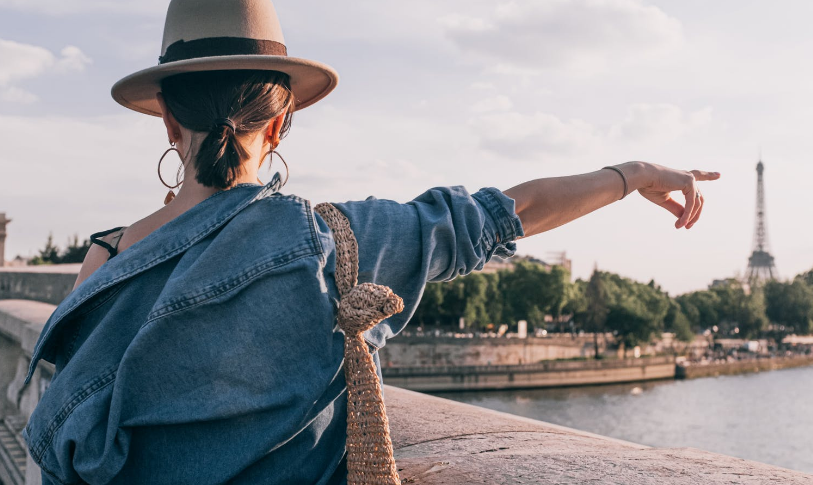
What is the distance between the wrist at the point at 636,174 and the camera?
147cm

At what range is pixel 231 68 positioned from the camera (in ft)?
3.99

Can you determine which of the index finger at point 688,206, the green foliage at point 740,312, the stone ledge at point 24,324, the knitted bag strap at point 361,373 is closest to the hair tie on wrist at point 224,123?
the knitted bag strap at point 361,373

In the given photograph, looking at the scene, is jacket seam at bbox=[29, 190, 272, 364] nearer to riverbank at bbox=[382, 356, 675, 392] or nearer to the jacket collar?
the jacket collar

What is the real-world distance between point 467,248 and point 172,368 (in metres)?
0.44

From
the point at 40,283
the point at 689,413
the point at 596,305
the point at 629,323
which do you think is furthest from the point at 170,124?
the point at 629,323

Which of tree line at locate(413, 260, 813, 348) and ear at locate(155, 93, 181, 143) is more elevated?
tree line at locate(413, 260, 813, 348)

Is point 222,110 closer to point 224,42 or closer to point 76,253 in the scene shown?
point 224,42

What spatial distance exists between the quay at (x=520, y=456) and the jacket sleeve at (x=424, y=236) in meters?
0.39

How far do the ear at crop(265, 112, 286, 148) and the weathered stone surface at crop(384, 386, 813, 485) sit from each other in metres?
0.61

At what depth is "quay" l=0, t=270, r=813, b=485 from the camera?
1.42 metres

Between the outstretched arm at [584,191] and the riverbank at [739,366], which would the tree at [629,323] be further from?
the outstretched arm at [584,191]

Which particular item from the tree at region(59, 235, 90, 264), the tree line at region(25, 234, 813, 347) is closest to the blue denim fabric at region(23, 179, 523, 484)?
A: the tree at region(59, 235, 90, 264)

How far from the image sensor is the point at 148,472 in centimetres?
113

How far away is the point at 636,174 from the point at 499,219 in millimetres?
358
